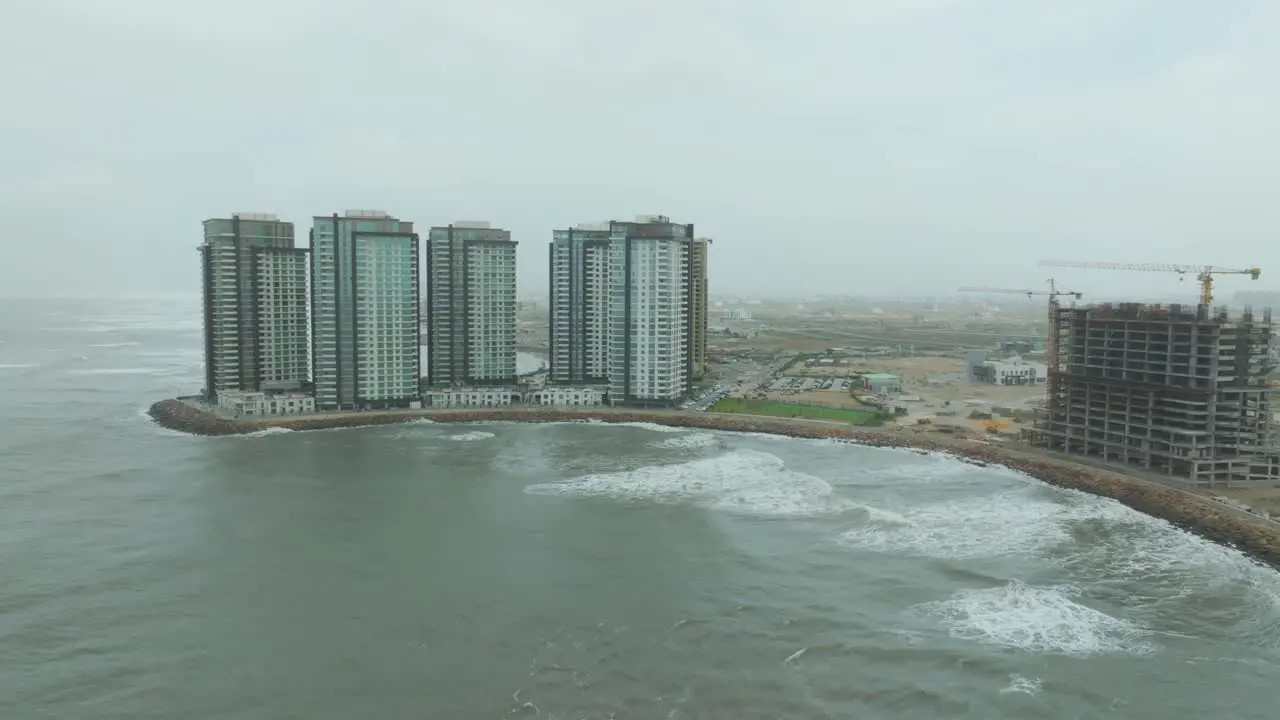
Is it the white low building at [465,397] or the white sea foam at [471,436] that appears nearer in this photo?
the white sea foam at [471,436]

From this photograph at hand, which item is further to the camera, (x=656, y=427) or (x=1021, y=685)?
(x=656, y=427)

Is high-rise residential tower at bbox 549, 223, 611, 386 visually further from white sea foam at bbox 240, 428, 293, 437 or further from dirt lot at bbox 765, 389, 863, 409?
white sea foam at bbox 240, 428, 293, 437

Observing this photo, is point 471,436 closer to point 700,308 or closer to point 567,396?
point 567,396

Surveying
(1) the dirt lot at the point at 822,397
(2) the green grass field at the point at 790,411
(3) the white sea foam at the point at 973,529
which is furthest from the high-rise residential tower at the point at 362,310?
(3) the white sea foam at the point at 973,529

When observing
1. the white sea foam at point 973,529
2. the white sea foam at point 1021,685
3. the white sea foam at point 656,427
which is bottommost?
the white sea foam at point 1021,685

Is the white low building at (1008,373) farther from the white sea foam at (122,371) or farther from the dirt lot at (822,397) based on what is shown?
the white sea foam at (122,371)

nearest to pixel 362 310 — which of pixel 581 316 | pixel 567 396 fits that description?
pixel 567 396
